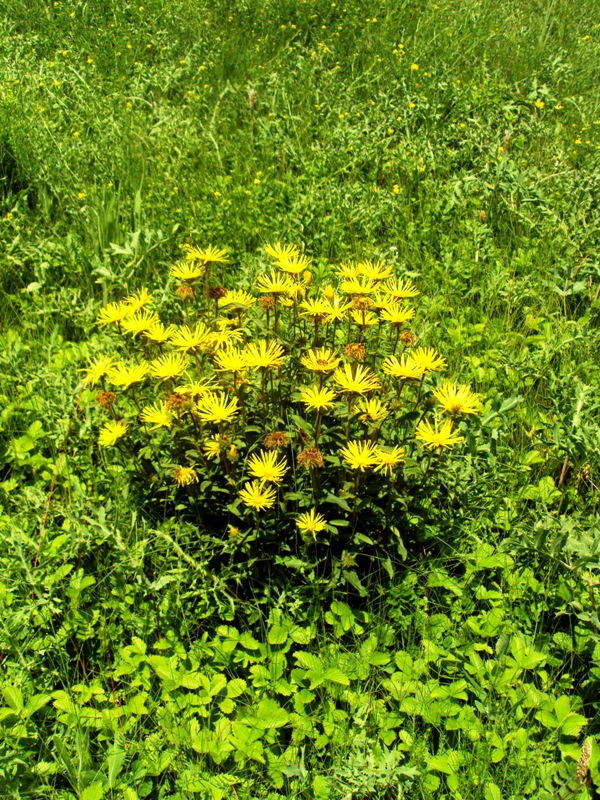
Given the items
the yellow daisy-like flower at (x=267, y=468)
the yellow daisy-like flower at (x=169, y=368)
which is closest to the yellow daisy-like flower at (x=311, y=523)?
the yellow daisy-like flower at (x=267, y=468)

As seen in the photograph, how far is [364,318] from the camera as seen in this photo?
2.06 m

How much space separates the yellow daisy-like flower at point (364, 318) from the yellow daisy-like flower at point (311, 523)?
0.57 metres

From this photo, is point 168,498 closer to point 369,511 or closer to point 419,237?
point 369,511

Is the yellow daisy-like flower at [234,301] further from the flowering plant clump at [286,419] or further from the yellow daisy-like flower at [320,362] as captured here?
the yellow daisy-like flower at [320,362]

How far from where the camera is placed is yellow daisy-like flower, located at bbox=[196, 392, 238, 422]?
1945 millimetres

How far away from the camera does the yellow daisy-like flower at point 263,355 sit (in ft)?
6.33

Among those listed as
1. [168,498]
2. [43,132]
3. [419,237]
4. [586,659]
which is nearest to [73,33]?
[43,132]

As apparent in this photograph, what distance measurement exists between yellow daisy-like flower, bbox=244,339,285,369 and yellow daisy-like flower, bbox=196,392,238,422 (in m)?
0.12

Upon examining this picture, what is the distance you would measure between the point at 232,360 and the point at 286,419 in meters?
0.31

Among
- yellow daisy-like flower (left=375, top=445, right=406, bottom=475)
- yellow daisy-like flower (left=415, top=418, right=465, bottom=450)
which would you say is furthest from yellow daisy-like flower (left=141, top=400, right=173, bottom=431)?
yellow daisy-like flower (left=415, top=418, right=465, bottom=450)

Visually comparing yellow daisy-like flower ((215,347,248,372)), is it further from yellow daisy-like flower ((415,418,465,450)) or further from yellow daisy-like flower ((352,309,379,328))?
yellow daisy-like flower ((415,418,465,450))

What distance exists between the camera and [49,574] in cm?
212

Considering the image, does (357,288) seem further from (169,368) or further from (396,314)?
(169,368)

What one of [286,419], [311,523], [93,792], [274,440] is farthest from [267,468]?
[93,792]
